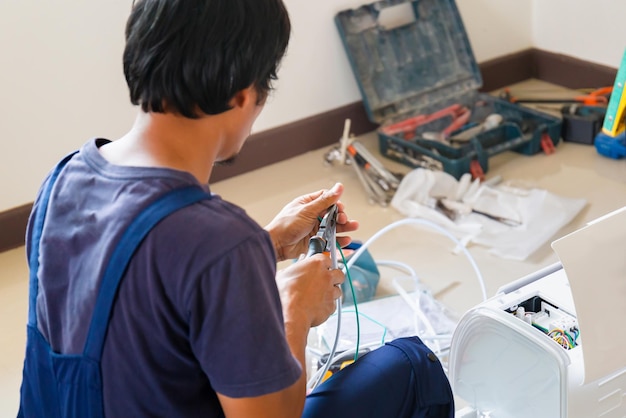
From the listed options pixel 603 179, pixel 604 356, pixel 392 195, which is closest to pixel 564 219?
pixel 603 179

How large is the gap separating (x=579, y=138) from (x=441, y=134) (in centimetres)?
47

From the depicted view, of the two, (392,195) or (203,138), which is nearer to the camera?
(203,138)

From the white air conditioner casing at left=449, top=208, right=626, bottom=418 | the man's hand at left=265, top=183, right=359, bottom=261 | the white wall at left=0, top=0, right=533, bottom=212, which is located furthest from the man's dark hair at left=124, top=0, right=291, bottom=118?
the white wall at left=0, top=0, right=533, bottom=212

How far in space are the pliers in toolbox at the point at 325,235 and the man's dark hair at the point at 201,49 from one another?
0.29m

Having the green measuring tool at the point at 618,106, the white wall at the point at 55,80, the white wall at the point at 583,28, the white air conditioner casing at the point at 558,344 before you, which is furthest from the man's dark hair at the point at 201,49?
the white wall at the point at 583,28

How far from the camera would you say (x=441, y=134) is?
2.81 meters

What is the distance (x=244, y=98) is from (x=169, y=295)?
0.27 metres

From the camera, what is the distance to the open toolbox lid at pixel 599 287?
118 centimetres

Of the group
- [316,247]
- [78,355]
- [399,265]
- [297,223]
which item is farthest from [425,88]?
[78,355]

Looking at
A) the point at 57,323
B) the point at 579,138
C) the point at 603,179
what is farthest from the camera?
the point at 579,138

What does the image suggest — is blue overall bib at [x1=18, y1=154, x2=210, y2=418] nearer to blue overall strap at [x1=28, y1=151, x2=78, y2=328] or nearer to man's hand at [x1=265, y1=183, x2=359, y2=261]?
blue overall strap at [x1=28, y1=151, x2=78, y2=328]

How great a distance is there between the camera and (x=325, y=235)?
1.24 metres

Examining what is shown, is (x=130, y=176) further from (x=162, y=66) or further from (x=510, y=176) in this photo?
(x=510, y=176)

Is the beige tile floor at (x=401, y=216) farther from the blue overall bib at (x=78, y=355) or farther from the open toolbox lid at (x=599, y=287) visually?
the blue overall bib at (x=78, y=355)
